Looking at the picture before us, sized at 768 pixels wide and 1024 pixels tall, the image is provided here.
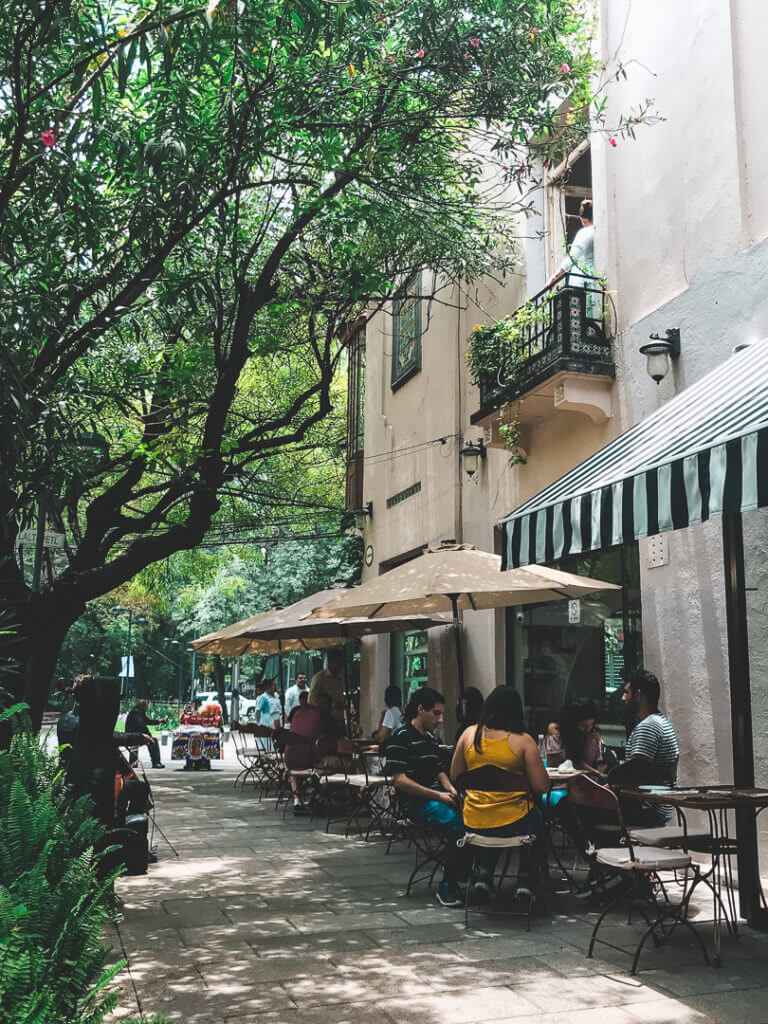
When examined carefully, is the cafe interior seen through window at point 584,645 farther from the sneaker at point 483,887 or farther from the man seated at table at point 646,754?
the sneaker at point 483,887

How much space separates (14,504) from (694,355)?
6.36 meters

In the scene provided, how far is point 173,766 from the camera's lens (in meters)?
20.5

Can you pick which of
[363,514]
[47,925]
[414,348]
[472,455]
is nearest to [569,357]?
[472,455]

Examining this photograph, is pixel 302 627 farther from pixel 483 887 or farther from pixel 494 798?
pixel 494 798

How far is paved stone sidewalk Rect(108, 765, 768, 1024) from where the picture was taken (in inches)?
177

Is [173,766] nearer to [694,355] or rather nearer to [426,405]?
[426,405]

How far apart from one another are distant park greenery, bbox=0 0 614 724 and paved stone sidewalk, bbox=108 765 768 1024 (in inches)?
89.3

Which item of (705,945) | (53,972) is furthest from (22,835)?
(705,945)

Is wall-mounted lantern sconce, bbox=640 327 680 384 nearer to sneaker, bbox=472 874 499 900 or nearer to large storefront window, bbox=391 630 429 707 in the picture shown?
sneaker, bbox=472 874 499 900

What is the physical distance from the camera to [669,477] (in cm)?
507

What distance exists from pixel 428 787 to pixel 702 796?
2.42 m

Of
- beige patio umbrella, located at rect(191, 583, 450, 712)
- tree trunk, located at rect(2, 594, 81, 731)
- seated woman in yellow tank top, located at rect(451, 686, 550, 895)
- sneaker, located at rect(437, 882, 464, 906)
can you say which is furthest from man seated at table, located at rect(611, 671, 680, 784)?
tree trunk, located at rect(2, 594, 81, 731)

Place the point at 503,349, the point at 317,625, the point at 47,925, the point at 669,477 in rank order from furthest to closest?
1. the point at 317,625
2. the point at 503,349
3. the point at 669,477
4. the point at 47,925

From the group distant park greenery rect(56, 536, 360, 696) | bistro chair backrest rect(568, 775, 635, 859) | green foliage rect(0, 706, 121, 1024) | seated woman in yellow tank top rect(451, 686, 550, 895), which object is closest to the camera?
green foliage rect(0, 706, 121, 1024)
